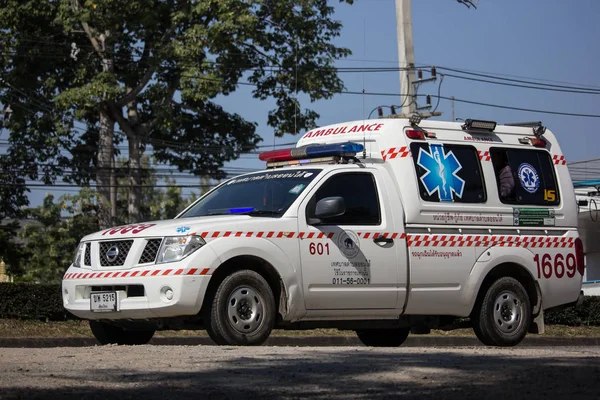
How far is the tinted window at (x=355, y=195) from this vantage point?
35.7 ft

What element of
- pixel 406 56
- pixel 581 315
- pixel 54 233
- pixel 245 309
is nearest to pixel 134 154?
pixel 54 233

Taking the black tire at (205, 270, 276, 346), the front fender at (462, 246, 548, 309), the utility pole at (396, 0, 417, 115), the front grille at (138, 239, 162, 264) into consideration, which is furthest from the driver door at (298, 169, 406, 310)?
the utility pole at (396, 0, 417, 115)

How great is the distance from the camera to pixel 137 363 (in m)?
7.61

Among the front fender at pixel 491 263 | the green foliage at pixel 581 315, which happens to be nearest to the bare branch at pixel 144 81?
the green foliage at pixel 581 315

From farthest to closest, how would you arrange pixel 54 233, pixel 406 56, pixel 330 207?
pixel 54 233 < pixel 406 56 < pixel 330 207

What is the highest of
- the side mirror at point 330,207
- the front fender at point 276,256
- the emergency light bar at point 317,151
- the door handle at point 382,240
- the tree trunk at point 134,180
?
the tree trunk at point 134,180

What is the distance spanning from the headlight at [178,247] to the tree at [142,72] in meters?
25.3

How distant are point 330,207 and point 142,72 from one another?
2862 centimetres

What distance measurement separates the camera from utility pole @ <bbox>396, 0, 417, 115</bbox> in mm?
22984

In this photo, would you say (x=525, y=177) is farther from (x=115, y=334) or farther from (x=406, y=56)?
(x=406, y=56)

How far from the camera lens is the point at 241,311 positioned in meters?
10.0

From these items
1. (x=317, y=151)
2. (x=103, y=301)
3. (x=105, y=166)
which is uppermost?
(x=105, y=166)

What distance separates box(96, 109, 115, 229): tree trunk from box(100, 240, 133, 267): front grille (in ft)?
93.1

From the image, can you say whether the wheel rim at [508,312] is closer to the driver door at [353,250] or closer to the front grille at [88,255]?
the driver door at [353,250]
